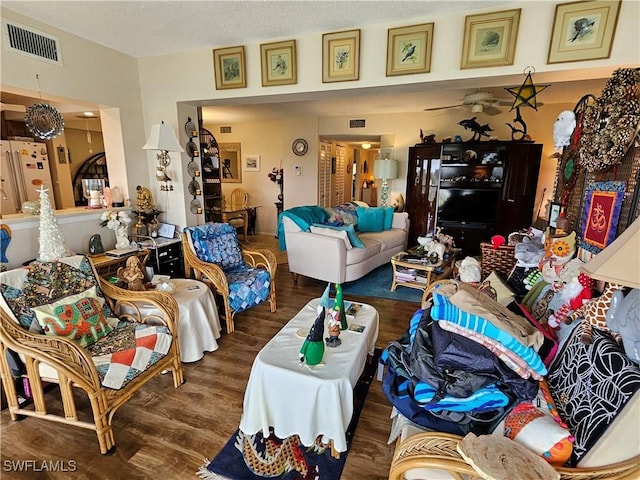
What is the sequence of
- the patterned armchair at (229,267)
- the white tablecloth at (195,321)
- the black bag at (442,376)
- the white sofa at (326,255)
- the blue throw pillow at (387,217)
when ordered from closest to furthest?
the black bag at (442,376) < the white tablecloth at (195,321) < the patterned armchair at (229,267) < the white sofa at (326,255) < the blue throw pillow at (387,217)

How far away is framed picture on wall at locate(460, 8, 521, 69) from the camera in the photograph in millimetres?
2141

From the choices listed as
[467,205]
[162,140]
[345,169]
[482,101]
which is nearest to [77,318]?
[162,140]

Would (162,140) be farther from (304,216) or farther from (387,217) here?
(387,217)

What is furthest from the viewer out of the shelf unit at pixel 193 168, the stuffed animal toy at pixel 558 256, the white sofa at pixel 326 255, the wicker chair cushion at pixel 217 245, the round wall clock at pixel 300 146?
the round wall clock at pixel 300 146

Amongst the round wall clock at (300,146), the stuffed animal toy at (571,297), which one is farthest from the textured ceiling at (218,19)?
the round wall clock at (300,146)

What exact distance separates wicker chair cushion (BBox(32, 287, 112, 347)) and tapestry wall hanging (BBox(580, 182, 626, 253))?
2771mm

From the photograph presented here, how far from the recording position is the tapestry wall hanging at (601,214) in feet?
4.87

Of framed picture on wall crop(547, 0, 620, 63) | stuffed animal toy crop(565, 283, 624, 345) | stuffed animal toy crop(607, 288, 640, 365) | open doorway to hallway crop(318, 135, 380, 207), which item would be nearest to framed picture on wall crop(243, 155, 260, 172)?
open doorway to hallway crop(318, 135, 380, 207)

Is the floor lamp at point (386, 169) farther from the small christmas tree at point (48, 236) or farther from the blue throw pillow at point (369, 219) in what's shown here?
the small christmas tree at point (48, 236)

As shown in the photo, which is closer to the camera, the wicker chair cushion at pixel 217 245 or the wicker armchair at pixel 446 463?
the wicker armchair at pixel 446 463

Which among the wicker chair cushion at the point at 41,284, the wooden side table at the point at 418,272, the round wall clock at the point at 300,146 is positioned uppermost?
the round wall clock at the point at 300,146

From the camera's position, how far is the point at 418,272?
363cm

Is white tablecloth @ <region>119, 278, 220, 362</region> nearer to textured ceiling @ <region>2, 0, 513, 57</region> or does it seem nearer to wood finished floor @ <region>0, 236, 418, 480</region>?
wood finished floor @ <region>0, 236, 418, 480</region>

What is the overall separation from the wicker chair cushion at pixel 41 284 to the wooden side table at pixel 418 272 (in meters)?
2.79
